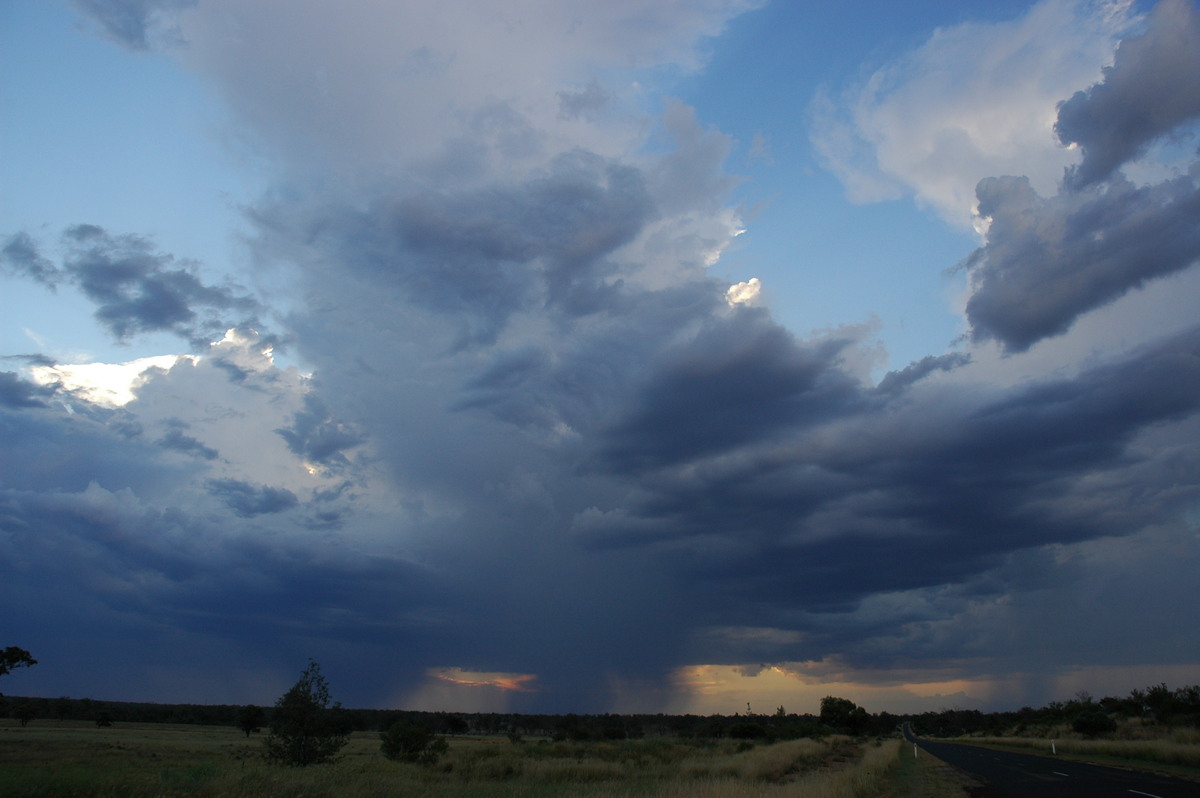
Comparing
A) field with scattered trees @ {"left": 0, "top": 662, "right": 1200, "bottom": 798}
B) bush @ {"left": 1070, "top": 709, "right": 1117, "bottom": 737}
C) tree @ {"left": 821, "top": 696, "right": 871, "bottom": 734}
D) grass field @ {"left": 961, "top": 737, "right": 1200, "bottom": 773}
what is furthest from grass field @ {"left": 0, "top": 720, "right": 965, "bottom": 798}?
tree @ {"left": 821, "top": 696, "right": 871, "bottom": 734}

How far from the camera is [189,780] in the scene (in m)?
20.3

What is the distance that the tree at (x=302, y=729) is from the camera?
34.3 m

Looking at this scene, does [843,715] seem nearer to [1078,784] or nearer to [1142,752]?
[1142,752]

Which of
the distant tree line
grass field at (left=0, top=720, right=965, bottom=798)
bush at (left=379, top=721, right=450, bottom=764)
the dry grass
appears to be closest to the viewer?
grass field at (left=0, top=720, right=965, bottom=798)

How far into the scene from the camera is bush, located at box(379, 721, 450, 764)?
41.9m

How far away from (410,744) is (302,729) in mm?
9915

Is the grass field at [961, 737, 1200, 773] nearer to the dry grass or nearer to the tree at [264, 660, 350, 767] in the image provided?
the dry grass

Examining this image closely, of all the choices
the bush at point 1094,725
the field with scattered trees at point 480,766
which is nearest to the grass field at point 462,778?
the field with scattered trees at point 480,766

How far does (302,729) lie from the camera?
34.4 meters

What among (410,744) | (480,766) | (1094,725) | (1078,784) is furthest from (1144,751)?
(410,744)

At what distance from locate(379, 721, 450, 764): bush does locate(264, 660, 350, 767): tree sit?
768 centimetres

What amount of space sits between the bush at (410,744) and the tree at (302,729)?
7.68 metres

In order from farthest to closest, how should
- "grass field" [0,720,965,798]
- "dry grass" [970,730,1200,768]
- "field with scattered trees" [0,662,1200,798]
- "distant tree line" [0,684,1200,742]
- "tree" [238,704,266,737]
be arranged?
"tree" [238,704,266,737]
"distant tree line" [0,684,1200,742]
"dry grass" [970,730,1200,768]
"field with scattered trees" [0,662,1200,798]
"grass field" [0,720,965,798]

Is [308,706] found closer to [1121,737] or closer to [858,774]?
[858,774]
